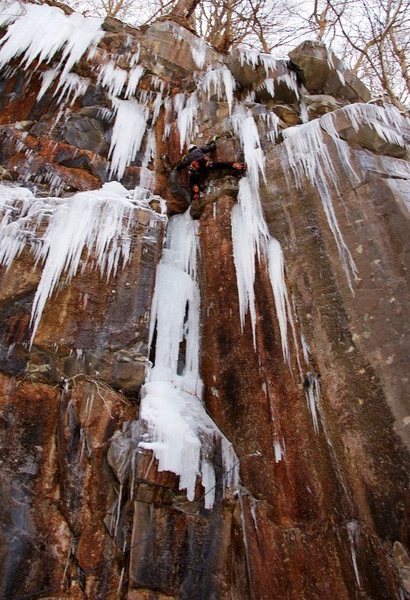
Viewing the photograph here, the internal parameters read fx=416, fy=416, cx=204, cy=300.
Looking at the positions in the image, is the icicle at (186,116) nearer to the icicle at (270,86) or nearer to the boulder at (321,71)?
the icicle at (270,86)

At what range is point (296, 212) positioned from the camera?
5012mm

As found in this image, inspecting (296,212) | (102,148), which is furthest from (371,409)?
(102,148)

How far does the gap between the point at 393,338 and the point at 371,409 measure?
2.23 feet

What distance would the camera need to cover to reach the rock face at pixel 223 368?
126 inches

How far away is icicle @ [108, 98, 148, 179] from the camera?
6.46 metres

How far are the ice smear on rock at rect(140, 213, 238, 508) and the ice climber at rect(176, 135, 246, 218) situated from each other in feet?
0.89

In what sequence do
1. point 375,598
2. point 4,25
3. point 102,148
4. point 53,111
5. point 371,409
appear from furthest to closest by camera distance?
point 4,25
point 53,111
point 102,148
point 371,409
point 375,598

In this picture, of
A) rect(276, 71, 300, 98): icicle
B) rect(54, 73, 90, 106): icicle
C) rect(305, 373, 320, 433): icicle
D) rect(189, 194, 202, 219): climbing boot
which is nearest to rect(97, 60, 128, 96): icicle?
rect(54, 73, 90, 106): icicle

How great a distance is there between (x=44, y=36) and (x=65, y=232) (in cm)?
524

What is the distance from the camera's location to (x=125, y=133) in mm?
6906

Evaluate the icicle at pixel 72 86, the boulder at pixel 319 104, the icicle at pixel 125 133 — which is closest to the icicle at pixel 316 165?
the boulder at pixel 319 104

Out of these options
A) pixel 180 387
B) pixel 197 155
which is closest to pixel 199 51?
pixel 197 155

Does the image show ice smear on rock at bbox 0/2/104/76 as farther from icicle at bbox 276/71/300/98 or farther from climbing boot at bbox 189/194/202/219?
climbing boot at bbox 189/194/202/219

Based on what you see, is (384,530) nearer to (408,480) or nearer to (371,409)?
(408,480)
